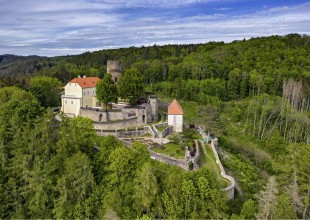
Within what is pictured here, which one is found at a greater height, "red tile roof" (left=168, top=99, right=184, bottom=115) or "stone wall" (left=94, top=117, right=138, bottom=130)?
"red tile roof" (left=168, top=99, right=184, bottom=115)

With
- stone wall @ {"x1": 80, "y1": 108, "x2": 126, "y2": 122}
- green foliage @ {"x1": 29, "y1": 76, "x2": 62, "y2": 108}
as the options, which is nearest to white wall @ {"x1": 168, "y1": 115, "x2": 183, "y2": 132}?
stone wall @ {"x1": 80, "y1": 108, "x2": 126, "y2": 122}

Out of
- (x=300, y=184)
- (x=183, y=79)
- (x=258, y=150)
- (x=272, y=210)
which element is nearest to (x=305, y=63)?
(x=183, y=79)

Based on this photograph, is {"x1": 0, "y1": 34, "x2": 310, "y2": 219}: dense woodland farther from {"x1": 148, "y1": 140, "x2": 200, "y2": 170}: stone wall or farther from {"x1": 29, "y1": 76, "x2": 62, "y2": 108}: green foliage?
{"x1": 148, "y1": 140, "x2": 200, "y2": 170}: stone wall

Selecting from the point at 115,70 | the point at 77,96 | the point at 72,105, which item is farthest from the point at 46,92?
the point at 115,70

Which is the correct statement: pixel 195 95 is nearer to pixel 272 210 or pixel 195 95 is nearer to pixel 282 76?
pixel 282 76

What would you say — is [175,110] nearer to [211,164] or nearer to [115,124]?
[115,124]

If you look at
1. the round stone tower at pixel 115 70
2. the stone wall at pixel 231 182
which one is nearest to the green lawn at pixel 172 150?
the stone wall at pixel 231 182
